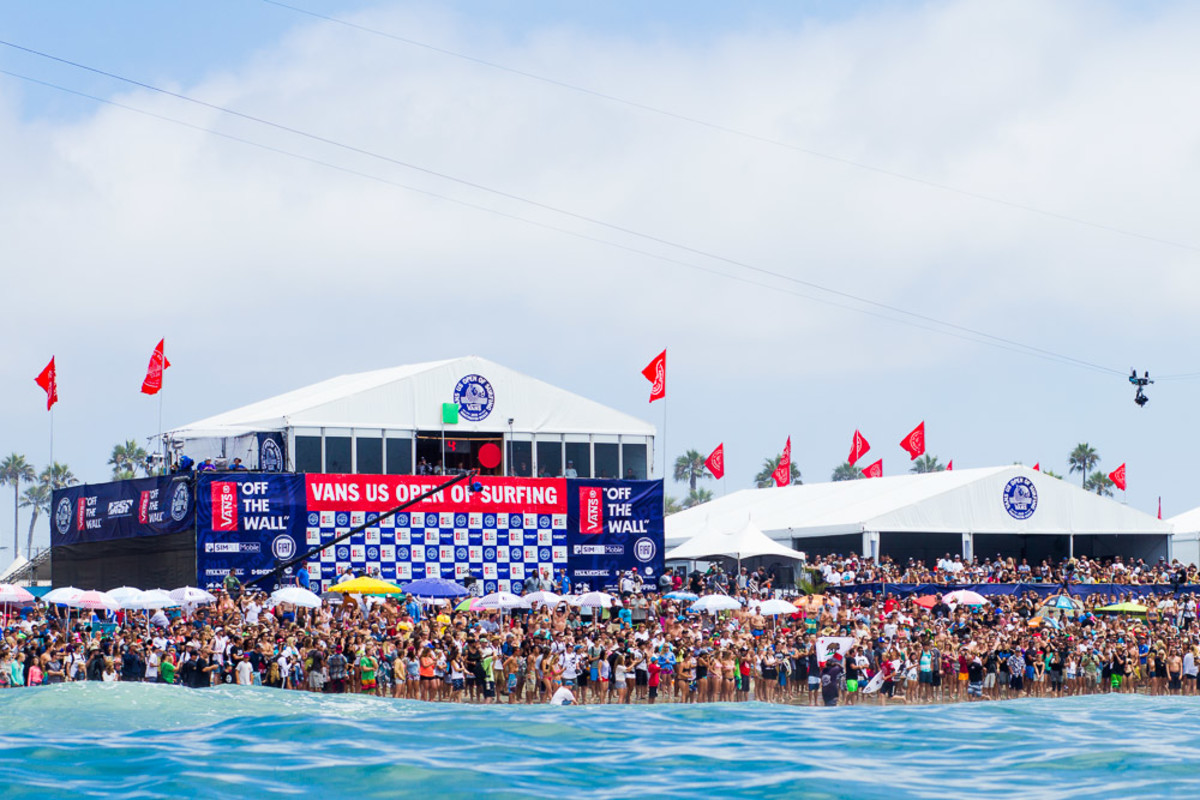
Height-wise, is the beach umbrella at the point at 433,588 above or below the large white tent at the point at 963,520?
below

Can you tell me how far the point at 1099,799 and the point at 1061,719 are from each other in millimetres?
10250

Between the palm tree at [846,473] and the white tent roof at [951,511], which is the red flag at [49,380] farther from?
the palm tree at [846,473]

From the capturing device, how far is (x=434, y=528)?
4566cm

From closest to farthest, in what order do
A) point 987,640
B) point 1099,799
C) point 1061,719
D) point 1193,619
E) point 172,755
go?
point 1099,799, point 172,755, point 1061,719, point 987,640, point 1193,619

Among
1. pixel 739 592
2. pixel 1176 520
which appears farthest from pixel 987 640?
pixel 1176 520

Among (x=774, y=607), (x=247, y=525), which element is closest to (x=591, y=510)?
(x=774, y=607)

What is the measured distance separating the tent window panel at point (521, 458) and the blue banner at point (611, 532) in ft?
7.26

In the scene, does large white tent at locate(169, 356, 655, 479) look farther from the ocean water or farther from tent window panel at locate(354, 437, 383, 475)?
the ocean water

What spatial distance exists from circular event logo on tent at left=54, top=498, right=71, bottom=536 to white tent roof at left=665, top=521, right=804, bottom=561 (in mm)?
17976

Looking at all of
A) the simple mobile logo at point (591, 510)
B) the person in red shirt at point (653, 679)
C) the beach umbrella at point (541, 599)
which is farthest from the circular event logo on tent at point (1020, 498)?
the person in red shirt at point (653, 679)

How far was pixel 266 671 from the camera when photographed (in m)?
29.4

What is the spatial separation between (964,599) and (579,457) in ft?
40.9

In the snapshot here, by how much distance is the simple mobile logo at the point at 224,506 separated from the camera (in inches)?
1706

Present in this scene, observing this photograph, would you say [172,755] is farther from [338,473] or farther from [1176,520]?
[1176,520]
